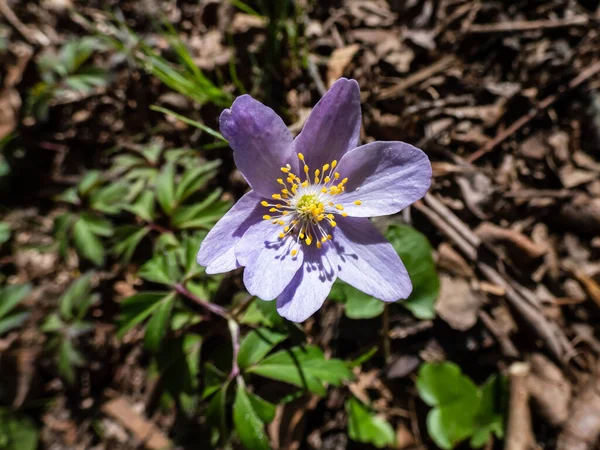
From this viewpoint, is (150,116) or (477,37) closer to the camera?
(477,37)

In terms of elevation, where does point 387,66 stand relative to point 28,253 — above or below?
above

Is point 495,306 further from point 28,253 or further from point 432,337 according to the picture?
point 28,253

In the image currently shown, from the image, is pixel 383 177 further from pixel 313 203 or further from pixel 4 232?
pixel 4 232

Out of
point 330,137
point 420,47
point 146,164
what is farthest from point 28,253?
point 420,47

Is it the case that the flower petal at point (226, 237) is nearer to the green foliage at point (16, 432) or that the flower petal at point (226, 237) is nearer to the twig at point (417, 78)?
the twig at point (417, 78)

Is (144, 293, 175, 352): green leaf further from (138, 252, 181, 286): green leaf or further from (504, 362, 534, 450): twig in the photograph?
(504, 362, 534, 450): twig

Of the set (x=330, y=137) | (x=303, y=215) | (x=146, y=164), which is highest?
(x=330, y=137)

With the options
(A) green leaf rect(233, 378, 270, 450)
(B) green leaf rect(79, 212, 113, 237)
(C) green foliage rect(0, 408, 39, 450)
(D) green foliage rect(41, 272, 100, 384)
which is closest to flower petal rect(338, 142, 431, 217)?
(A) green leaf rect(233, 378, 270, 450)
